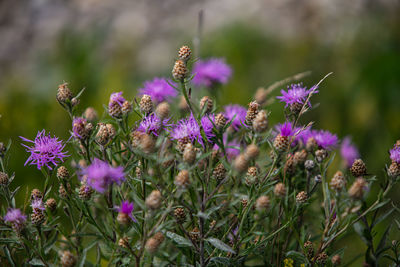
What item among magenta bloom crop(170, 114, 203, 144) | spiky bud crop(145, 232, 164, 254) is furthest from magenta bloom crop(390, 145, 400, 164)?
spiky bud crop(145, 232, 164, 254)

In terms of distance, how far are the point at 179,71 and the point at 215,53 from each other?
5.94ft

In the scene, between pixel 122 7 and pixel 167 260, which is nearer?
pixel 167 260

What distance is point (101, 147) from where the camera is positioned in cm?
83

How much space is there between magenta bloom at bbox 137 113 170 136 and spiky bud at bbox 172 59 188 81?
0.31 ft

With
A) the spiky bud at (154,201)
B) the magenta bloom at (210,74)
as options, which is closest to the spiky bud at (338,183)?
the spiky bud at (154,201)

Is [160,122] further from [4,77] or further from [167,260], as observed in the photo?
[4,77]

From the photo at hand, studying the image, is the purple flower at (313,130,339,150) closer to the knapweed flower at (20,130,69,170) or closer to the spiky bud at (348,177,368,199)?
the spiky bud at (348,177,368,199)

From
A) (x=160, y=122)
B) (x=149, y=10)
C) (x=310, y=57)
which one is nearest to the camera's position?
(x=160, y=122)

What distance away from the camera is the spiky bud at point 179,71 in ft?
2.76

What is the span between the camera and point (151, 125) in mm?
837

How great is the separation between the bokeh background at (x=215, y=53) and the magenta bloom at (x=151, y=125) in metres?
1.02

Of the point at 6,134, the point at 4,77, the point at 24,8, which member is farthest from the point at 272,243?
the point at 24,8

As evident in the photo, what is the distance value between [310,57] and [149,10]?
1682mm

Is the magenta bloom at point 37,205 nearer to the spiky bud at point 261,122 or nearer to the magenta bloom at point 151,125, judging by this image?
the magenta bloom at point 151,125
